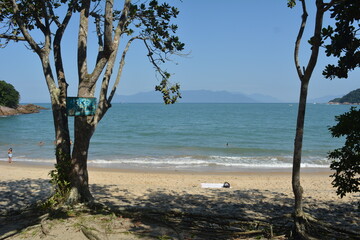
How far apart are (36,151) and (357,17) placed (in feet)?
88.3

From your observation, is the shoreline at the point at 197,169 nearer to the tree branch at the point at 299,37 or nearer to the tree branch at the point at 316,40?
the tree branch at the point at 299,37

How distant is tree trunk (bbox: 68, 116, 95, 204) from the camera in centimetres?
632

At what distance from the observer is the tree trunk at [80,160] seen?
6.32m

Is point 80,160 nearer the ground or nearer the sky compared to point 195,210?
nearer the sky

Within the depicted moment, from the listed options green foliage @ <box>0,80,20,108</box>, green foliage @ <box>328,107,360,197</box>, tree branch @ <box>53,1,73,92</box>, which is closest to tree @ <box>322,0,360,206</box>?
green foliage @ <box>328,107,360,197</box>

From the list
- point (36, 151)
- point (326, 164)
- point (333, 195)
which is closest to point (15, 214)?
point (333, 195)

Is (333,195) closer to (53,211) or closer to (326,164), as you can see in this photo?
(53,211)

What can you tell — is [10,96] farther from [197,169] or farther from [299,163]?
[299,163]

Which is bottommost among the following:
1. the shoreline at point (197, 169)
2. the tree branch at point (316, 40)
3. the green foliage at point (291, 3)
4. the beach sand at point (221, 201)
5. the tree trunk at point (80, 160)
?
the shoreline at point (197, 169)

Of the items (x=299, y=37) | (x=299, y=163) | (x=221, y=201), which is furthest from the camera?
(x=221, y=201)

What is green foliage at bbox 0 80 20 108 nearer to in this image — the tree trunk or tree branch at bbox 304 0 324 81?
the tree trunk

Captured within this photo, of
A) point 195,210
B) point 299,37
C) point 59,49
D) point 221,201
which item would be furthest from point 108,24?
point 221,201

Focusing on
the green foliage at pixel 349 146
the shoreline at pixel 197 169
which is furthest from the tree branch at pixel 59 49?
the shoreline at pixel 197 169

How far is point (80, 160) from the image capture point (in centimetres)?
643
